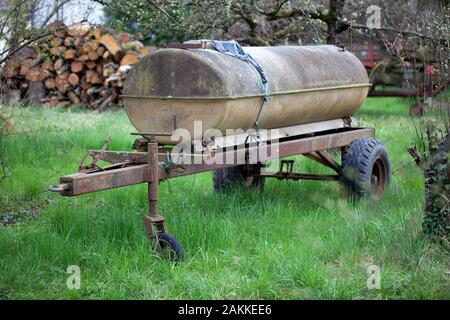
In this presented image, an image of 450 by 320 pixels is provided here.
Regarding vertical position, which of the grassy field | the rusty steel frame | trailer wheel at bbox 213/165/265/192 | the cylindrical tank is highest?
the cylindrical tank

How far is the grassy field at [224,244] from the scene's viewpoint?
5234mm

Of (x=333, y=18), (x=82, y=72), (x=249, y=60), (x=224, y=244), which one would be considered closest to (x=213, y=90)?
(x=249, y=60)

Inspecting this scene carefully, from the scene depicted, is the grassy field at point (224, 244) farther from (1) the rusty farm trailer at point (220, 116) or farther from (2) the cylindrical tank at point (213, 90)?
(2) the cylindrical tank at point (213, 90)

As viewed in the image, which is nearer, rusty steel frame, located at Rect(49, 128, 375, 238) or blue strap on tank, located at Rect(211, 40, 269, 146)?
→ rusty steel frame, located at Rect(49, 128, 375, 238)

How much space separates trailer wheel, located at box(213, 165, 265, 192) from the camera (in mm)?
8164

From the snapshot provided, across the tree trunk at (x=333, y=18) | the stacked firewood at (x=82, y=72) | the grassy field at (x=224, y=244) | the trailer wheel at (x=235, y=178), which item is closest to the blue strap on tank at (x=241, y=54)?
the grassy field at (x=224, y=244)

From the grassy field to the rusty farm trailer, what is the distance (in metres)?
0.41

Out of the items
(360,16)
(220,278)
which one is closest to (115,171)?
(220,278)

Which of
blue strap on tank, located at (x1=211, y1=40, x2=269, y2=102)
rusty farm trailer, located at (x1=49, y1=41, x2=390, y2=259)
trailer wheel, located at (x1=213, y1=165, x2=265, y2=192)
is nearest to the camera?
rusty farm trailer, located at (x1=49, y1=41, x2=390, y2=259)

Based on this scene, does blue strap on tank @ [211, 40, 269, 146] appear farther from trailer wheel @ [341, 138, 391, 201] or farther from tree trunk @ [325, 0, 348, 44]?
tree trunk @ [325, 0, 348, 44]

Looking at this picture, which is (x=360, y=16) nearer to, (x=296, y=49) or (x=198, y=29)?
(x=198, y=29)

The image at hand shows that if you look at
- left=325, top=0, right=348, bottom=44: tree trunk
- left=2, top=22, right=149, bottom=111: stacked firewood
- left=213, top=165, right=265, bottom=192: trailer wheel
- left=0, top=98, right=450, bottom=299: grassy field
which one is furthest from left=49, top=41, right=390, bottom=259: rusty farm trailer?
left=2, top=22, right=149, bottom=111: stacked firewood
